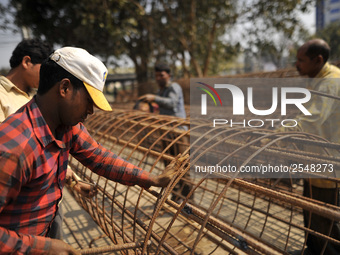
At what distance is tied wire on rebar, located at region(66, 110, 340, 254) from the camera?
124 centimetres

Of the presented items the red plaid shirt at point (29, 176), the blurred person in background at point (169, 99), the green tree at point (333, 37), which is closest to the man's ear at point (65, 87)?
the red plaid shirt at point (29, 176)

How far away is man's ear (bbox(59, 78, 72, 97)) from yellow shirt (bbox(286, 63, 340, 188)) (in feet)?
5.65

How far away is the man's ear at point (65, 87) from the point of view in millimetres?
982

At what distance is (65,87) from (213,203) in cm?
81

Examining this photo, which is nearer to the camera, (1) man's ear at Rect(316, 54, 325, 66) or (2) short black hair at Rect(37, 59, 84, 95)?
(2) short black hair at Rect(37, 59, 84, 95)

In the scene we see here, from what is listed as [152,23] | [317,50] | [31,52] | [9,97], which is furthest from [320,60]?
[152,23]

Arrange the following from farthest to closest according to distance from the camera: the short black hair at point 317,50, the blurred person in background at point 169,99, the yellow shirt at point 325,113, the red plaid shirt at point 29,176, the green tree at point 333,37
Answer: the green tree at point 333,37, the blurred person in background at point 169,99, the short black hair at point 317,50, the yellow shirt at point 325,113, the red plaid shirt at point 29,176

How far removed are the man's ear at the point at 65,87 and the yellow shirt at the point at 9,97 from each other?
827 millimetres

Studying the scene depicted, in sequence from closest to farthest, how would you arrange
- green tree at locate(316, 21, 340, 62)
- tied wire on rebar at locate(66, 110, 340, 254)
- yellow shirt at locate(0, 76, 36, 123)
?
1. tied wire on rebar at locate(66, 110, 340, 254)
2. yellow shirt at locate(0, 76, 36, 123)
3. green tree at locate(316, 21, 340, 62)

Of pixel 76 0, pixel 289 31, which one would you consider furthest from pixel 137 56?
pixel 289 31

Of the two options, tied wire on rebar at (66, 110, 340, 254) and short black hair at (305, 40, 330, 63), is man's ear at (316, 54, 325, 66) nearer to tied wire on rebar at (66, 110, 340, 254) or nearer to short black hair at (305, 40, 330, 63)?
short black hair at (305, 40, 330, 63)

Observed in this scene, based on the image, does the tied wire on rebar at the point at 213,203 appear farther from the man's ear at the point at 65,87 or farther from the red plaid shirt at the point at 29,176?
the man's ear at the point at 65,87

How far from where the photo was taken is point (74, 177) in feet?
5.67

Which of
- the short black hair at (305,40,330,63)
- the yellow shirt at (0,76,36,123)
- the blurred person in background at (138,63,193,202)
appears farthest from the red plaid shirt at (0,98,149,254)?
the blurred person in background at (138,63,193,202)
